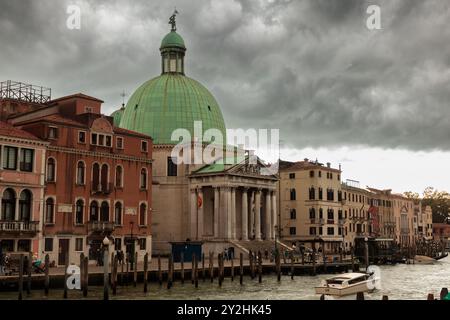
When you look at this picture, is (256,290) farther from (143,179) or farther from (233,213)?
(233,213)

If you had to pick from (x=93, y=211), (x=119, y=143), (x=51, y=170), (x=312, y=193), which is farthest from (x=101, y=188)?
(x=312, y=193)

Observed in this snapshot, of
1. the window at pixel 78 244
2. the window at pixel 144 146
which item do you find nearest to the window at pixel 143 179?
the window at pixel 144 146

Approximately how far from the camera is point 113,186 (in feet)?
171

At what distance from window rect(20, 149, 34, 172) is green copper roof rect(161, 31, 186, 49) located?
117ft

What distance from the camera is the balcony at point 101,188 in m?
50.4

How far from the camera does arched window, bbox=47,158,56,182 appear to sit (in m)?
47.4

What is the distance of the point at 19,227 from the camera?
43.3m

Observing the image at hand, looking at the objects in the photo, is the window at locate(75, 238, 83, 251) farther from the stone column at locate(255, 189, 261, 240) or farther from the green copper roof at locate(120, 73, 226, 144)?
the stone column at locate(255, 189, 261, 240)

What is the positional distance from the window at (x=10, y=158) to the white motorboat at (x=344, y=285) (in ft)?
75.2

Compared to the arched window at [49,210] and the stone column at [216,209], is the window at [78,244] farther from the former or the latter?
the stone column at [216,209]

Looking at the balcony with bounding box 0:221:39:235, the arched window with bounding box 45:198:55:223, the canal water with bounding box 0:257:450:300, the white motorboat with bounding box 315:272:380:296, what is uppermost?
the arched window with bounding box 45:198:55:223

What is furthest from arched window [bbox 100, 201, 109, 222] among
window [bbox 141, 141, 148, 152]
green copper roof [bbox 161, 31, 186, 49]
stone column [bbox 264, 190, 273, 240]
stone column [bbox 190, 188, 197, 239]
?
green copper roof [bbox 161, 31, 186, 49]

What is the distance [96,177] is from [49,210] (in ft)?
17.2

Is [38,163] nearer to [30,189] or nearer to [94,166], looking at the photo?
[30,189]
